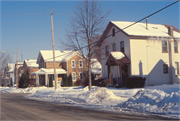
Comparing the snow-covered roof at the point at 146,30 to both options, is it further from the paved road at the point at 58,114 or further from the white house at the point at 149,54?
the paved road at the point at 58,114

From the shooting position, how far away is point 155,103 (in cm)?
1046

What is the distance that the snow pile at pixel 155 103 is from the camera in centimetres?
964

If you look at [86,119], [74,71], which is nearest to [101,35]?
[86,119]

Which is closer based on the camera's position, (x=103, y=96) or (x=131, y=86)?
(x=103, y=96)

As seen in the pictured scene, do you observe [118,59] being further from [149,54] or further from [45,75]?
[45,75]

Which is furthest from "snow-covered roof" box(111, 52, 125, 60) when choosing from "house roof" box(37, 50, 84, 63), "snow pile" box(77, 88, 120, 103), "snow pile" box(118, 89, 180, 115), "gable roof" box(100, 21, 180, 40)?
"house roof" box(37, 50, 84, 63)

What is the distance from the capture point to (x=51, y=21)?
25.2m

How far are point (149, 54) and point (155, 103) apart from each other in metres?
→ 16.5

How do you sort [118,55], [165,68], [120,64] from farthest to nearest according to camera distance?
[165,68] → [118,55] → [120,64]

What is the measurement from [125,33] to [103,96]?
503 inches

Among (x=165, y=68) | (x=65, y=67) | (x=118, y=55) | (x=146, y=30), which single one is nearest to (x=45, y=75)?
(x=65, y=67)

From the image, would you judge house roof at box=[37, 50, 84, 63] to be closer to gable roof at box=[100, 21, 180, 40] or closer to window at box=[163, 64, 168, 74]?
gable roof at box=[100, 21, 180, 40]

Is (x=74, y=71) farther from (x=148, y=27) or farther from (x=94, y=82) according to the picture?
(x=148, y=27)

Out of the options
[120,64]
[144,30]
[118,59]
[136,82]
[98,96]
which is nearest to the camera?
[98,96]
